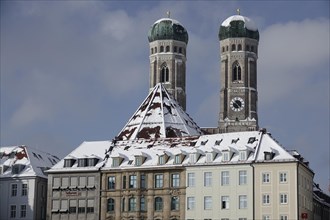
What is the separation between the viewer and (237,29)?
194 metres

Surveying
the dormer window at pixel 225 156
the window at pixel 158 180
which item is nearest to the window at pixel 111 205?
the window at pixel 158 180

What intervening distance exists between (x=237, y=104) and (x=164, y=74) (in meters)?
16.8

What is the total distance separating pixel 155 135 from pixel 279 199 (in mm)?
22975

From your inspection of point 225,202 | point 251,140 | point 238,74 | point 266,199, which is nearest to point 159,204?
point 225,202

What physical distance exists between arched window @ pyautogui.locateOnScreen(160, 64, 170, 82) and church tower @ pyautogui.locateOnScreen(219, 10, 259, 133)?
11.1 m

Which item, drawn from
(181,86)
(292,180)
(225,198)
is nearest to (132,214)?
(225,198)

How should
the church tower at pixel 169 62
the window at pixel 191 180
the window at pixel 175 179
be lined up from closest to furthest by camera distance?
the window at pixel 191 180 → the window at pixel 175 179 → the church tower at pixel 169 62

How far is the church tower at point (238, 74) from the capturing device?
19088cm

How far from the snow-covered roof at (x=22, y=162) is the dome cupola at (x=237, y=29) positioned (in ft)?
228

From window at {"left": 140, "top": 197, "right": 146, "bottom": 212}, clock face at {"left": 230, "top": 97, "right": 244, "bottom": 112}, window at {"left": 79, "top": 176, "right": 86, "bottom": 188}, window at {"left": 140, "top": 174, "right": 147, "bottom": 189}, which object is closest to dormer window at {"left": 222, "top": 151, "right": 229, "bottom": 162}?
window at {"left": 140, "top": 174, "right": 147, "bottom": 189}

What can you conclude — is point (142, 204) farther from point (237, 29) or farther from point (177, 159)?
point (237, 29)

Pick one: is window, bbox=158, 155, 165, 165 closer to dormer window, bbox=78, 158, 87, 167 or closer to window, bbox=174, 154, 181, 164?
window, bbox=174, 154, 181, 164

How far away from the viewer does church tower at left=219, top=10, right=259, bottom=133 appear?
191 meters

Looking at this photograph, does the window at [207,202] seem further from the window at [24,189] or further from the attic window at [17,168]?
the attic window at [17,168]
